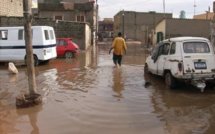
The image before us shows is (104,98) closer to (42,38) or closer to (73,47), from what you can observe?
(42,38)

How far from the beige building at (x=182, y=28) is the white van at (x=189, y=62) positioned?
3600 centimetres

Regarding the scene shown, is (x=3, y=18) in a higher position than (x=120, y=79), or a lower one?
higher

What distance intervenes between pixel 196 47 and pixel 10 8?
78.7 feet

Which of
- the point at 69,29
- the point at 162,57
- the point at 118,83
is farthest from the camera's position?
the point at 69,29

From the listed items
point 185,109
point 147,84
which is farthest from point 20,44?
point 185,109

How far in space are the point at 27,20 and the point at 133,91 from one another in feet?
13.6

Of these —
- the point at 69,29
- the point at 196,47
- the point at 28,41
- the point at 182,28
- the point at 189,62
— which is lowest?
the point at 189,62

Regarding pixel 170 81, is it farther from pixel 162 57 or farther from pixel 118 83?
pixel 118 83

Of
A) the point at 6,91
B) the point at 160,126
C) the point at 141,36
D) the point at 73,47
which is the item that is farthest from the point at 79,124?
the point at 141,36

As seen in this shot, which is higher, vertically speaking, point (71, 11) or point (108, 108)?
point (71, 11)

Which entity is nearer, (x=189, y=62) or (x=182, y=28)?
(x=189, y=62)

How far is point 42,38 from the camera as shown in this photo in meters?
19.8

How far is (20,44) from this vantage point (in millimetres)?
20406

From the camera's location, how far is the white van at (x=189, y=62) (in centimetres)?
1184
